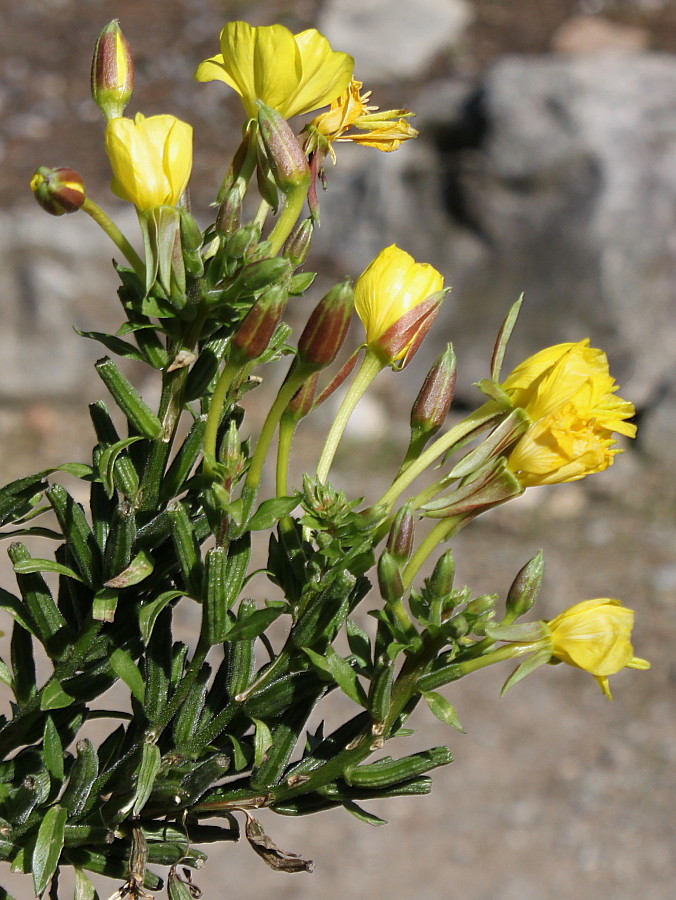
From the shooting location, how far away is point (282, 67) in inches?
27.7

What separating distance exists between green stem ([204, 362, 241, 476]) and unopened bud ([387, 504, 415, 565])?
0.45 ft

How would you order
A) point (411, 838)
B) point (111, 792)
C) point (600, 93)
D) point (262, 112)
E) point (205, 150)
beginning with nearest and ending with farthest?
point (262, 112), point (111, 792), point (411, 838), point (600, 93), point (205, 150)

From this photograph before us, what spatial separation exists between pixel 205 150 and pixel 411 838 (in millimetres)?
4367

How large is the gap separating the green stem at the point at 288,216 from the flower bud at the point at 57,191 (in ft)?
0.47

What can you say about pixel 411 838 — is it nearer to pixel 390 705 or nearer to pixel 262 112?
pixel 390 705

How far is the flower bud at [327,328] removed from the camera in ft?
2.14

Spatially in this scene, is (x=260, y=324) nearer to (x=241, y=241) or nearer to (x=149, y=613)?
(x=241, y=241)

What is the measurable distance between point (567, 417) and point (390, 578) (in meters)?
0.18

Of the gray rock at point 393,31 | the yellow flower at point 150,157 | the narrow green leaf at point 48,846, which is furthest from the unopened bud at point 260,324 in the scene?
the gray rock at point 393,31

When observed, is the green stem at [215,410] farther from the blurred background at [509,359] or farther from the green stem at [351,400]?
the blurred background at [509,359]

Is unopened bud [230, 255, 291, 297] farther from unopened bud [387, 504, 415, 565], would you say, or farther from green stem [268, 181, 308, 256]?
unopened bud [387, 504, 415, 565]

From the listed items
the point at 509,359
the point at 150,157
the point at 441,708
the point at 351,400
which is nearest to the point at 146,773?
the point at 441,708

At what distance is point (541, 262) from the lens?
4.72 m

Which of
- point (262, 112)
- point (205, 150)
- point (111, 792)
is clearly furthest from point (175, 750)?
point (205, 150)
